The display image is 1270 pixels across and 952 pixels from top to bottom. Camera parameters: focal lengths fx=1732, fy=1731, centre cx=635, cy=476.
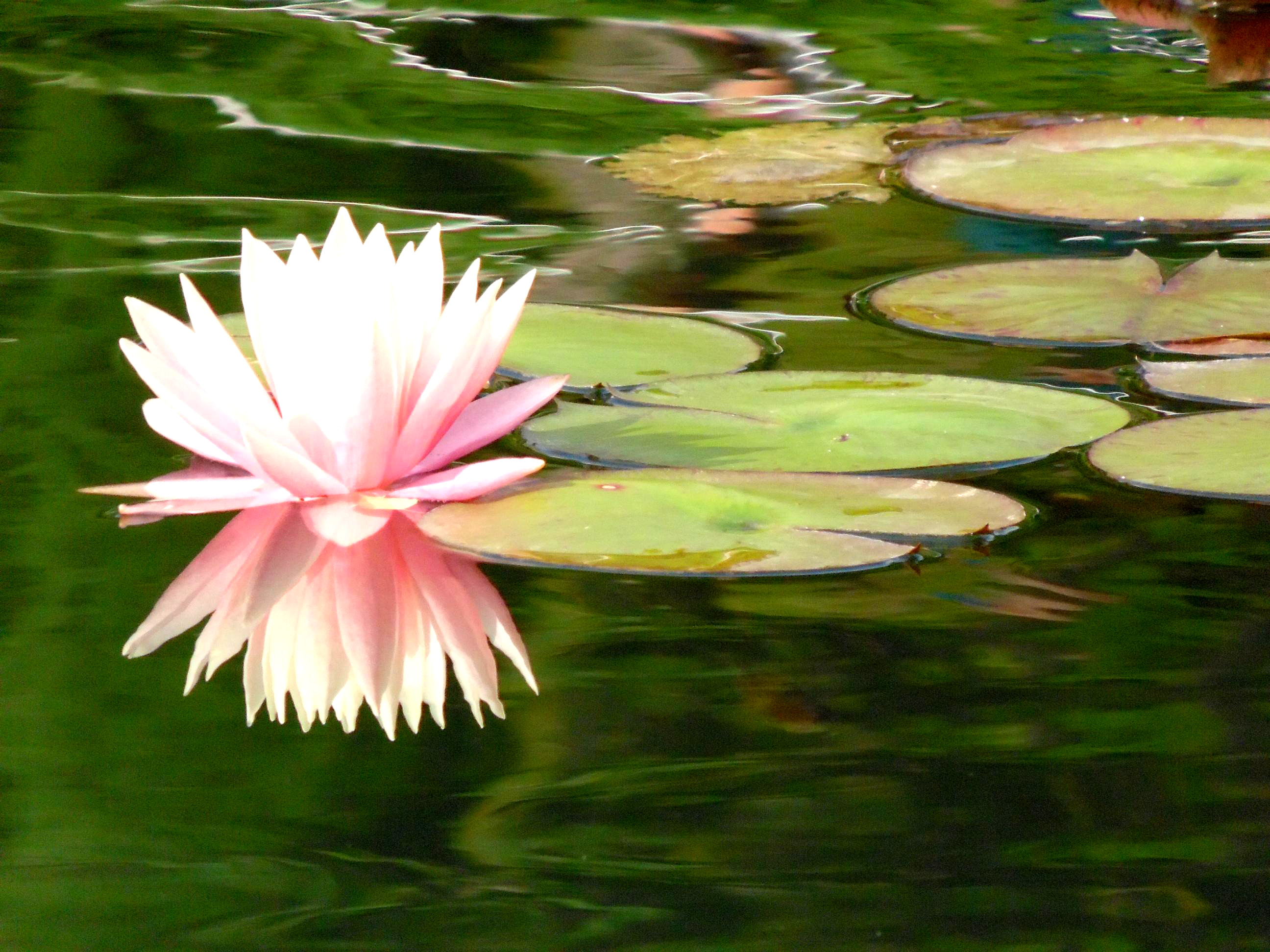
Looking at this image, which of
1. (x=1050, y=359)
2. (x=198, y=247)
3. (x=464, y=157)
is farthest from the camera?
(x=464, y=157)

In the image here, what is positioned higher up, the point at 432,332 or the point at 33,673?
the point at 432,332

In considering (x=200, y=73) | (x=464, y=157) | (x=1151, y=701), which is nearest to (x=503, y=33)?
(x=200, y=73)

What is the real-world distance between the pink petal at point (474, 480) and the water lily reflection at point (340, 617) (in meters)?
0.02

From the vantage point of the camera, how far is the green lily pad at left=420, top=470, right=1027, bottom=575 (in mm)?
1518

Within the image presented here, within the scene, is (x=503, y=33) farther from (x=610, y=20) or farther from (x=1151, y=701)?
(x=1151, y=701)

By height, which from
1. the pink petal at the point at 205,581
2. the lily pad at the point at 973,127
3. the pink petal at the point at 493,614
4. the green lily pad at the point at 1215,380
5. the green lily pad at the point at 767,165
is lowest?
the pink petal at the point at 205,581

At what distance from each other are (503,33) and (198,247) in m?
1.94

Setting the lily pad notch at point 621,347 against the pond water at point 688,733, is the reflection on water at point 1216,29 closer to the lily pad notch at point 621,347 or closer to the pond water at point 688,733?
the pond water at point 688,733

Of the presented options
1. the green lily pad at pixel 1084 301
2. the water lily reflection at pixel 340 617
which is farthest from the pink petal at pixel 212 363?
the green lily pad at pixel 1084 301

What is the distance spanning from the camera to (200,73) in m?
3.70

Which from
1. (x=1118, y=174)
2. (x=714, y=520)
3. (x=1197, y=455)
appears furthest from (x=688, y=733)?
(x=1118, y=174)

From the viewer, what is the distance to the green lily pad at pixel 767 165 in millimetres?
2900

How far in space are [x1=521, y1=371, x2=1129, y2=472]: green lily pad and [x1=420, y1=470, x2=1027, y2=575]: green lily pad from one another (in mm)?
73

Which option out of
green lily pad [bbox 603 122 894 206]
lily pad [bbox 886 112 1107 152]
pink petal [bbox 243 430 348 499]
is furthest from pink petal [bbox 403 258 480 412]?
lily pad [bbox 886 112 1107 152]
